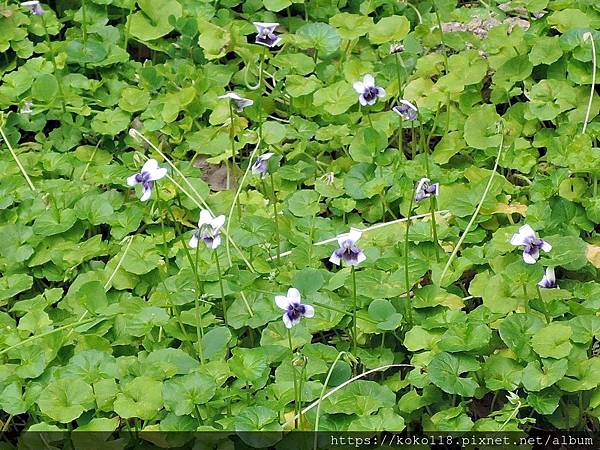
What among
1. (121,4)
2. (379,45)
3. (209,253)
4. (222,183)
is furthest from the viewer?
(121,4)

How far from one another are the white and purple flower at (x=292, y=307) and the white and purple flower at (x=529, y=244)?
466 mm

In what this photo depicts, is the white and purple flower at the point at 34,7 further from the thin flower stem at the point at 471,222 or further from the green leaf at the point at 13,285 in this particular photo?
the thin flower stem at the point at 471,222

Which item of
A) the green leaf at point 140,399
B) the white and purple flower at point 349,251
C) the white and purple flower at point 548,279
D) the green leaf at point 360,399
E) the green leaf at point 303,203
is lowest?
A: the green leaf at point 303,203

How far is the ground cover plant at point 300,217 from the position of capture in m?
2.14

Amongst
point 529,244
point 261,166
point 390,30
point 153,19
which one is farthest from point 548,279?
point 153,19

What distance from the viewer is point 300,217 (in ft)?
8.89

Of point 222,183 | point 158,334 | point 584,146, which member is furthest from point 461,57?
point 158,334

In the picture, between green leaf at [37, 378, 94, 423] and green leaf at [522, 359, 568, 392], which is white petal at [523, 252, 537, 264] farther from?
green leaf at [37, 378, 94, 423]

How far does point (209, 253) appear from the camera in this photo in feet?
8.47

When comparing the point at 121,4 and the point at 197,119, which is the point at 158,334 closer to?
the point at 197,119

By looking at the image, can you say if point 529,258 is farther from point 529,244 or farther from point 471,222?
point 471,222

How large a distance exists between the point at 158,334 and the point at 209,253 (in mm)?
288

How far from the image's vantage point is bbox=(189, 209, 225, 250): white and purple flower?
2219mm

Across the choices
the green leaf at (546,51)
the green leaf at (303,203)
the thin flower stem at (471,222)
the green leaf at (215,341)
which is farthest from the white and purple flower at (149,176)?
the green leaf at (546,51)
